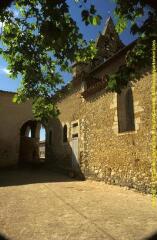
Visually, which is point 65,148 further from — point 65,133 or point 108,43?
point 108,43

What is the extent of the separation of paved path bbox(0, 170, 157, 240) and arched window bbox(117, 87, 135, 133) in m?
3.17

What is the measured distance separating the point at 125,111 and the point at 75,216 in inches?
256

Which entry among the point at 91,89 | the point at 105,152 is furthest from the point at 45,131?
the point at 105,152

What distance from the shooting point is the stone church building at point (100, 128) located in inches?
399

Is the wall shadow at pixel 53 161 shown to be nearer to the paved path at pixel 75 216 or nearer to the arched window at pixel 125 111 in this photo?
the arched window at pixel 125 111

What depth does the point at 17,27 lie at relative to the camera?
21.1ft

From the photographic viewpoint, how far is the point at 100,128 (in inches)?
511

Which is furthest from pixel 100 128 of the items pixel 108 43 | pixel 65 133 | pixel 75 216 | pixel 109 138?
pixel 108 43

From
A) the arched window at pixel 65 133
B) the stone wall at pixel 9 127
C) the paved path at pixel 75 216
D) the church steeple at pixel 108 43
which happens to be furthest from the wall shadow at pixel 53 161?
the church steeple at pixel 108 43

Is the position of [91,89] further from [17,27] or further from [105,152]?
[17,27]

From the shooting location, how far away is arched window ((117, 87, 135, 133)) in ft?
37.6

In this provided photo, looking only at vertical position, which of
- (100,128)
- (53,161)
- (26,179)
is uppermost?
(100,128)

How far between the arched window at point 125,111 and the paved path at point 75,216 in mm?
3167

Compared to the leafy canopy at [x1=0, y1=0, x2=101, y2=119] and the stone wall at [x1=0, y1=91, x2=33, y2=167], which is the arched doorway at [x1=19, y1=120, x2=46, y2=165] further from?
the leafy canopy at [x1=0, y1=0, x2=101, y2=119]
